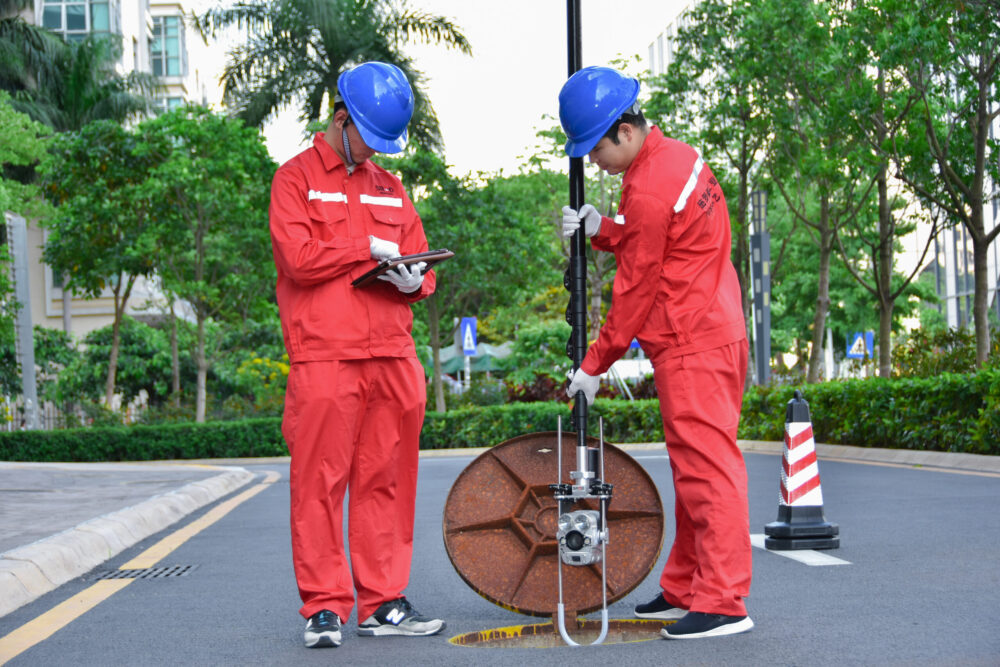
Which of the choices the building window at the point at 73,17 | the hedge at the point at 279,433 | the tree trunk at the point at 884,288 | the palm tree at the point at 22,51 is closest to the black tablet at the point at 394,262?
the hedge at the point at 279,433

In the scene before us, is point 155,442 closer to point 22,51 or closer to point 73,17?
point 22,51

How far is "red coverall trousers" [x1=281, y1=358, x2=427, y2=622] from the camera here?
4.36 meters

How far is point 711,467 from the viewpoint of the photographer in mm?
4125

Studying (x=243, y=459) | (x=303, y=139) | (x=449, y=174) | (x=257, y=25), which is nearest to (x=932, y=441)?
(x=243, y=459)

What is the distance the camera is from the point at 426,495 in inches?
460

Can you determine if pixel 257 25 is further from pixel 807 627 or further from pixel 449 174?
pixel 807 627

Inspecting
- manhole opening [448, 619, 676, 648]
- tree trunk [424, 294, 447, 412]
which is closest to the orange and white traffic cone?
manhole opening [448, 619, 676, 648]

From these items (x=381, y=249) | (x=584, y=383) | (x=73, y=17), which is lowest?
(x=584, y=383)

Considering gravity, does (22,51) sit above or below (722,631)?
above

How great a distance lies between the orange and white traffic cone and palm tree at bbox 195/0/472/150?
904 inches

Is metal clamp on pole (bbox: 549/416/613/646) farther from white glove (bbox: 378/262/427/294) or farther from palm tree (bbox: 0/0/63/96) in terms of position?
palm tree (bbox: 0/0/63/96)

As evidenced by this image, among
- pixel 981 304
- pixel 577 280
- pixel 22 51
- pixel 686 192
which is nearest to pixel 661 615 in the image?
pixel 577 280

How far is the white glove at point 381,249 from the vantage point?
4.36m

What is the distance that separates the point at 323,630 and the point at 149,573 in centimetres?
267
